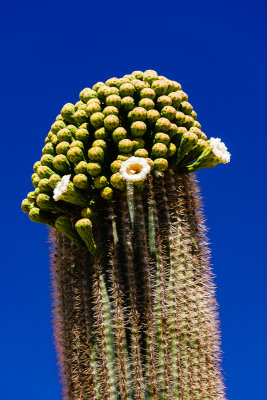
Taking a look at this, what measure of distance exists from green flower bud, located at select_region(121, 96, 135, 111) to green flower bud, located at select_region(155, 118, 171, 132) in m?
0.22

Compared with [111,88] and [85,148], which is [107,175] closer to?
[85,148]

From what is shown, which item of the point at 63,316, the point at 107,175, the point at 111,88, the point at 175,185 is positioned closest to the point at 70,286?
the point at 63,316

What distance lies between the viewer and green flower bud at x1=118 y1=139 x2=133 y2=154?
3047 millimetres

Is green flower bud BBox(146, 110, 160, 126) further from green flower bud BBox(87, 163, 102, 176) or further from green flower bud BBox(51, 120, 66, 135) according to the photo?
green flower bud BBox(51, 120, 66, 135)

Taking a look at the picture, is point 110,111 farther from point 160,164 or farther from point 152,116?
point 160,164

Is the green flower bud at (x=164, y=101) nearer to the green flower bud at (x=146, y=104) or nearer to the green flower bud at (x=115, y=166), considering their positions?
the green flower bud at (x=146, y=104)

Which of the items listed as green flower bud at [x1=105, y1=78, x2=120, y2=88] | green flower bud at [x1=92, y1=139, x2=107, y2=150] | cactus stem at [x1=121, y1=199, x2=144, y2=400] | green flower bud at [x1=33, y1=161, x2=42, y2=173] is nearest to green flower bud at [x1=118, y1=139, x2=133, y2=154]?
green flower bud at [x1=92, y1=139, x2=107, y2=150]

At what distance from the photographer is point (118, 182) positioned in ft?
9.78

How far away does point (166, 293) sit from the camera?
294 centimetres

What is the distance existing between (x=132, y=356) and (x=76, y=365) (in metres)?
0.44

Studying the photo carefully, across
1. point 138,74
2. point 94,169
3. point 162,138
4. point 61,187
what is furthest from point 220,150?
Result: point 61,187

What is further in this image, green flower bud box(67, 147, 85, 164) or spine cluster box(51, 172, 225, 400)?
green flower bud box(67, 147, 85, 164)

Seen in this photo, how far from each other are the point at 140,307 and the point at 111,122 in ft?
3.96

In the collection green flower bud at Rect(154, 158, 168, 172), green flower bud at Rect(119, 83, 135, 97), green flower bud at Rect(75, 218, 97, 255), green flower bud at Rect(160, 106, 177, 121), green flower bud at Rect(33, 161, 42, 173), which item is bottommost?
green flower bud at Rect(75, 218, 97, 255)
